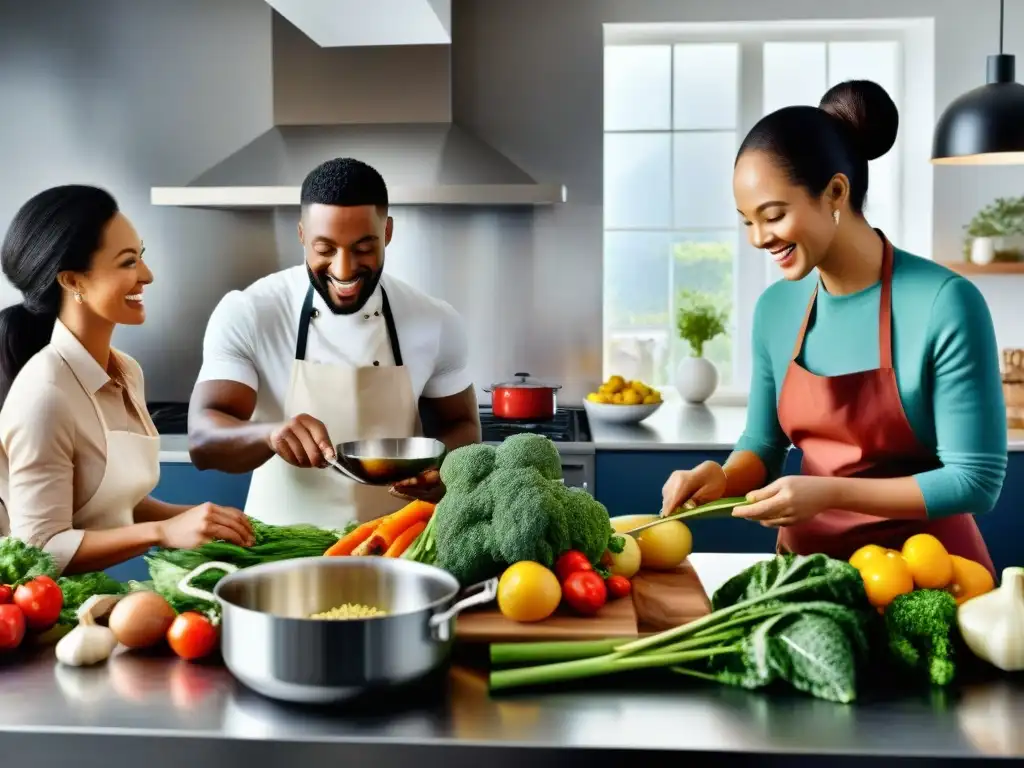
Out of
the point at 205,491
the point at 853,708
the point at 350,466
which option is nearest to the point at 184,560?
the point at 350,466

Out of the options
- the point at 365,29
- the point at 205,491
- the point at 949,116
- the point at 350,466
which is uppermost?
the point at 365,29

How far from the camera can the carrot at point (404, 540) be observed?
1588 millimetres

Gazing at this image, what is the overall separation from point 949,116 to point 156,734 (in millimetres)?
2590

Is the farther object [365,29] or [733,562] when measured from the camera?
[365,29]

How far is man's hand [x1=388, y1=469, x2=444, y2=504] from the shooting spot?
1.93 meters

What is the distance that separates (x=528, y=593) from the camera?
1.34 m

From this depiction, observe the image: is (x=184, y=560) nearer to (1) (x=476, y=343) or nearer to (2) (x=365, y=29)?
(2) (x=365, y=29)

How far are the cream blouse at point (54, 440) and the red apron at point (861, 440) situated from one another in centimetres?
128

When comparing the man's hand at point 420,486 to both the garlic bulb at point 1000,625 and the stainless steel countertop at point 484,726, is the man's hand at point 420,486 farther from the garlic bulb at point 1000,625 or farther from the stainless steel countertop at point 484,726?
the garlic bulb at point 1000,625

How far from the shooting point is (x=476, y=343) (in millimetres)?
4074

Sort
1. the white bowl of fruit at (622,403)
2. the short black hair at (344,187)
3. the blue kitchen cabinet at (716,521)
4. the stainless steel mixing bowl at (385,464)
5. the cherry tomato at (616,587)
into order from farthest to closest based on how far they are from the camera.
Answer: the white bowl of fruit at (622,403), the blue kitchen cabinet at (716,521), the short black hair at (344,187), the stainless steel mixing bowl at (385,464), the cherry tomato at (616,587)

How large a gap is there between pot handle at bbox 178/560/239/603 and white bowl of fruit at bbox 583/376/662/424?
7.28 feet

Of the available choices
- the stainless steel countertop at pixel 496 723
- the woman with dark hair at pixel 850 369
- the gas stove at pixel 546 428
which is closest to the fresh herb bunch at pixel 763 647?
the stainless steel countertop at pixel 496 723

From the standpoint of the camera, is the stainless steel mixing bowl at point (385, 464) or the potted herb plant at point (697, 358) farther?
the potted herb plant at point (697, 358)
